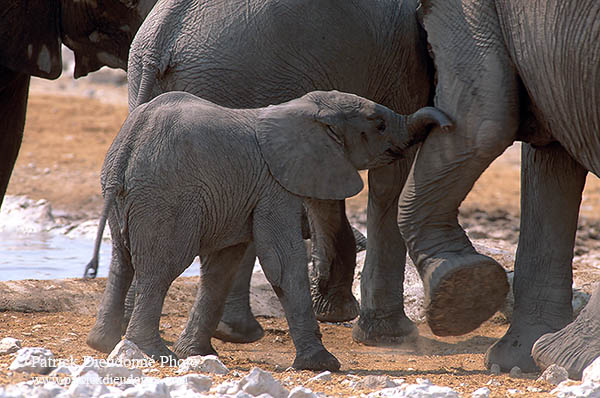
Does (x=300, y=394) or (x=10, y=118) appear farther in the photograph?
(x=10, y=118)

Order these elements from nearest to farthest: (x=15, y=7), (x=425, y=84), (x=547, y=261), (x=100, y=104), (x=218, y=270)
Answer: (x=218, y=270)
(x=547, y=261)
(x=425, y=84)
(x=15, y=7)
(x=100, y=104)

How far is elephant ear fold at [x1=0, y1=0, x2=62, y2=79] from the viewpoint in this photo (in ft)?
18.7

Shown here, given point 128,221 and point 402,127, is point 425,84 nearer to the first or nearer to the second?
point 402,127

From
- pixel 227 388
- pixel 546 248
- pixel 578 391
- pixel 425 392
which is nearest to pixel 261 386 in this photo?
pixel 227 388

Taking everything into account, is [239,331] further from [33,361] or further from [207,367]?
[33,361]

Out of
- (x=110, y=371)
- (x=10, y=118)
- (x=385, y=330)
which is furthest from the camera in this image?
(x=10, y=118)

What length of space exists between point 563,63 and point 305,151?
3.00 feet

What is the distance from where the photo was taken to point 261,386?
3.11m

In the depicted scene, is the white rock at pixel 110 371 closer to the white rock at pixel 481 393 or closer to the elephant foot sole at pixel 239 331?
the white rock at pixel 481 393

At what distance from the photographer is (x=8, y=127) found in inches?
234

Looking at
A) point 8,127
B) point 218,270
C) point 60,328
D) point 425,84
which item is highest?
point 425,84

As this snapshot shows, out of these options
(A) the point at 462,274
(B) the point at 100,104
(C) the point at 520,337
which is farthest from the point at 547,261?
(B) the point at 100,104

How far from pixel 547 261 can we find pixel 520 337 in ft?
1.04

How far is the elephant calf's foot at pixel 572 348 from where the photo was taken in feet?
12.1
